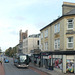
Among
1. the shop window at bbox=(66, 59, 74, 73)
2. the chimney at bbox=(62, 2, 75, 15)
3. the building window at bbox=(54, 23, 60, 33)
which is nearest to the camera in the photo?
the shop window at bbox=(66, 59, 74, 73)

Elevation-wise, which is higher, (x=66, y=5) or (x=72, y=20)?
(x=66, y=5)

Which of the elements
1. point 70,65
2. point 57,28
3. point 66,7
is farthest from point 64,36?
point 66,7

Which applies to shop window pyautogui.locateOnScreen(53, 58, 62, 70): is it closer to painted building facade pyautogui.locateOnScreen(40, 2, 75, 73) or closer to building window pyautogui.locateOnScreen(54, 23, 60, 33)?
painted building facade pyautogui.locateOnScreen(40, 2, 75, 73)

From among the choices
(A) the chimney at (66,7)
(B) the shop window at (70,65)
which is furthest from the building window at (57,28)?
(B) the shop window at (70,65)

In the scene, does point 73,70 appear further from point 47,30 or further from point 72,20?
point 47,30

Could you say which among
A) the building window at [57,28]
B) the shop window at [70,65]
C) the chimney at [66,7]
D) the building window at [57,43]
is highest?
the chimney at [66,7]

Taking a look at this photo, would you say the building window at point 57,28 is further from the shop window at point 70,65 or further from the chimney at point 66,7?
the shop window at point 70,65

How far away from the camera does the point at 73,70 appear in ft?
84.8

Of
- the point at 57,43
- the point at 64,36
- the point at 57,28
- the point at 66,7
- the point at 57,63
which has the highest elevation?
the point at 66,7

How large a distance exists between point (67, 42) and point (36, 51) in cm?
2066

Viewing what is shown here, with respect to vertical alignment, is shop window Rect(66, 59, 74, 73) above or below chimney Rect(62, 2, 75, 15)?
below

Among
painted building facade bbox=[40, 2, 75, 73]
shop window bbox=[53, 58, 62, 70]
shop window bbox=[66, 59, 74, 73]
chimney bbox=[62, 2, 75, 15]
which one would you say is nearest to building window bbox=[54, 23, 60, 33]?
painted building facade bbox=[40, 2, 75, 73]

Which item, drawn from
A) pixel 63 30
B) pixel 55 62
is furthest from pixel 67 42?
pixel 55 62

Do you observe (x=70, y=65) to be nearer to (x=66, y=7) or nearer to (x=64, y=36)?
(x=64, y=36)
